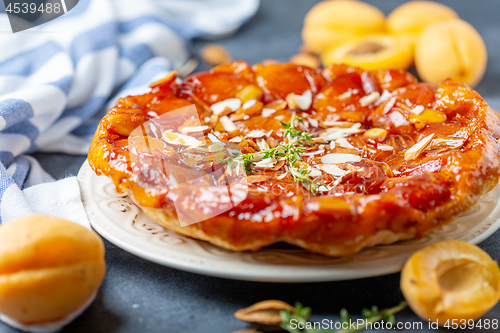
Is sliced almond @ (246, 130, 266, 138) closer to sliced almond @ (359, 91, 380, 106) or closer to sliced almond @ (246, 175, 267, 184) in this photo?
sliced almond @ (246, 175, 267, 184)

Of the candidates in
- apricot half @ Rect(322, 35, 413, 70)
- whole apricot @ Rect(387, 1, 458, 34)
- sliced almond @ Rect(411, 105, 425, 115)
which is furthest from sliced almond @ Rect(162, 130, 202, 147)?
whole apricot @ Rect(387, 1, 458, 34)

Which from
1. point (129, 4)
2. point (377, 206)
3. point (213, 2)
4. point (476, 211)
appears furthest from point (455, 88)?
point (213, 2)

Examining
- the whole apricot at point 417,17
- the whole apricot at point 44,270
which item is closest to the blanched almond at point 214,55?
the whole apricot at point 417,17

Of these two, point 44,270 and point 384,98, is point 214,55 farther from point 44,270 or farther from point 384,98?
point 44,270

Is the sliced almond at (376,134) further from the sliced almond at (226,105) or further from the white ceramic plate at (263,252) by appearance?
the sliced almond at (226,105)

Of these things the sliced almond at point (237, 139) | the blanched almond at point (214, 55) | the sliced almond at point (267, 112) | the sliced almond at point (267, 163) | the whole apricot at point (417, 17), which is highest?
the sliced almond at point (267, 163)
